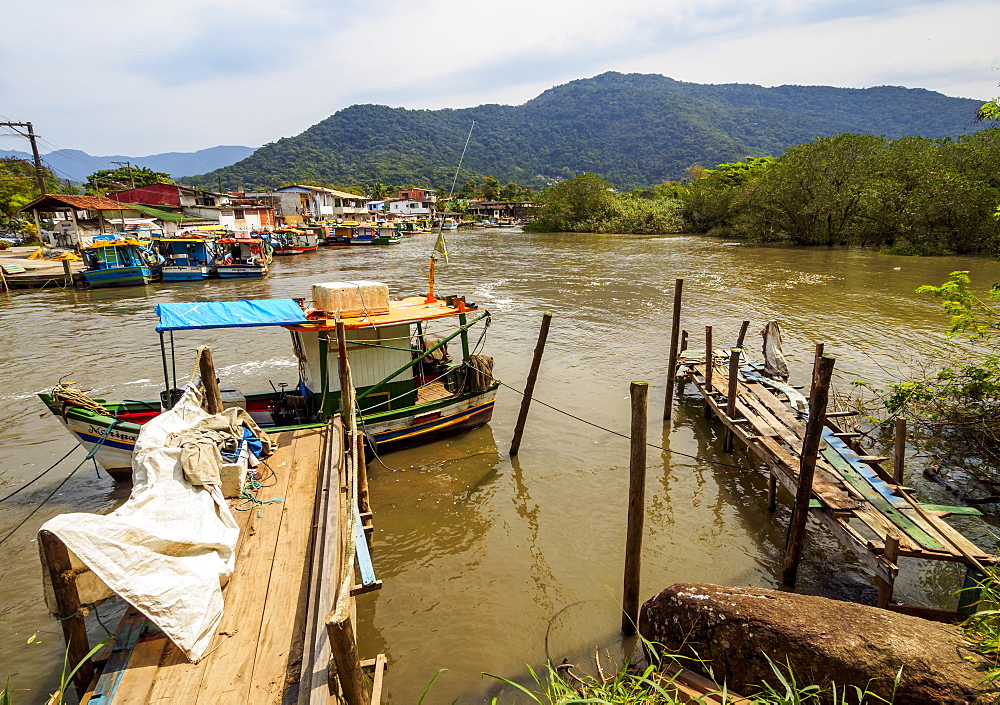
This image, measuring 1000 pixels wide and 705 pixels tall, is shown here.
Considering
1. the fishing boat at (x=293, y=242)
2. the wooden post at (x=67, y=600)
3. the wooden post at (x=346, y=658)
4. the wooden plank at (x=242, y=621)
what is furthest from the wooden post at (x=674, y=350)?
the fishing boat at (x=293, y=242)

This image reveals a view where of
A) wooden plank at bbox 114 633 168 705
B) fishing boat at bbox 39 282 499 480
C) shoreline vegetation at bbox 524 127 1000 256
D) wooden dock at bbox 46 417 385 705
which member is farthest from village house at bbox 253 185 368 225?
wooden plank at bbox 114 633 168 705

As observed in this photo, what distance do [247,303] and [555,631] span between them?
7166 mm

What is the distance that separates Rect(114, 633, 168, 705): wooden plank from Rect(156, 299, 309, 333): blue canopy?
4855 mm

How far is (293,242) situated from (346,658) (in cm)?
5011

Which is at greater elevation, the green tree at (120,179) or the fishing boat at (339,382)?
the green tree at (120,179)

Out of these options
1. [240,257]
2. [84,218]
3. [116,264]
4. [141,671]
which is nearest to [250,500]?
[141,671]

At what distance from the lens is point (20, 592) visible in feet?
22.3

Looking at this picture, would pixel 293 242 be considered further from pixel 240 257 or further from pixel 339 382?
pixel 339 382

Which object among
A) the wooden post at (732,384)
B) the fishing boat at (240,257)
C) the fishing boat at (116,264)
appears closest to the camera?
the wooden post at (732,384)

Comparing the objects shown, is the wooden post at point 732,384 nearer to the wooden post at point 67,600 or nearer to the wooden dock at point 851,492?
the wooden dock at point 851,492

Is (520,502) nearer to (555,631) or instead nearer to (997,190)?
(555,631)

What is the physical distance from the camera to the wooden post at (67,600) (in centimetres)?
391

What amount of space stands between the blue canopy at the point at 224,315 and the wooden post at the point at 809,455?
7342 mm

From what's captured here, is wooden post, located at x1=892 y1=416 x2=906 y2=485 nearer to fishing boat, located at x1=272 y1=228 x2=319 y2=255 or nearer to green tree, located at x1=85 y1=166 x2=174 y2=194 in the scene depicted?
fishing boat, located at x1=272 y1=228 x2=319 y2=255
